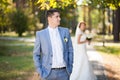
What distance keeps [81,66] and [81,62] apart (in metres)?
0.16

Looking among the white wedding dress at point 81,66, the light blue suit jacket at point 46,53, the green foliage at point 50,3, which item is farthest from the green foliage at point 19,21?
the light blue suit jacket at point 46,53

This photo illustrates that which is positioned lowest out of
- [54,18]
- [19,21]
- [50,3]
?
[54,18]

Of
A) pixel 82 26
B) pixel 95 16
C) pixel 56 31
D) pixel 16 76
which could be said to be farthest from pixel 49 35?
pixel 95 16

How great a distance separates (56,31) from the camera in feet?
21.3

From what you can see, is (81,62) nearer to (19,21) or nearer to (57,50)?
(57,50)

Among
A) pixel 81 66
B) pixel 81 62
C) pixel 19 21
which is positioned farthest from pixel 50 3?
pixel 19 21

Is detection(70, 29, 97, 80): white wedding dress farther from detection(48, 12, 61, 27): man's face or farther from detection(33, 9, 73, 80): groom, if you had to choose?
A: detection(48, 12, 61, 27): man's face

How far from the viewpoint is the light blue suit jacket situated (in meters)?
6.41

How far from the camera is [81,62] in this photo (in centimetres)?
1359

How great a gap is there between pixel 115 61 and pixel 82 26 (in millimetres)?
8591

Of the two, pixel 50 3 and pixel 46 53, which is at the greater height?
pixel 50 3

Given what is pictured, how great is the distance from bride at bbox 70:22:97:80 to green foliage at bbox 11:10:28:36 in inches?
1618

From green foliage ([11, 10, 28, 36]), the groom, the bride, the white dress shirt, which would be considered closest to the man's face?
the groom

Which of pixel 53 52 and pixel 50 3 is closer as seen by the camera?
pixel 53 52
